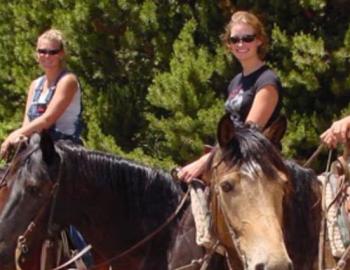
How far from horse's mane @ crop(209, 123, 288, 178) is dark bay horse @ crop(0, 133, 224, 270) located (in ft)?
3.00

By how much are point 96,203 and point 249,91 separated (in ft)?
3.51

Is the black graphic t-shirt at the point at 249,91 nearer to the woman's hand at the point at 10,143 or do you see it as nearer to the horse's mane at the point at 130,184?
the horse's mane at the point at 130,184

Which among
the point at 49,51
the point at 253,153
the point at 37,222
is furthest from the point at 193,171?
the point at 49,51

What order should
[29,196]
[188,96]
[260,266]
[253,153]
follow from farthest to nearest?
[188,96], [29,196], [253,153], [260,266]

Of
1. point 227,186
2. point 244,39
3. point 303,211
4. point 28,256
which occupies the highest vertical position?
point 244,39

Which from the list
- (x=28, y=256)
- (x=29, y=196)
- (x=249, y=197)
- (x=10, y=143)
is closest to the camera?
(x=249, y=197)

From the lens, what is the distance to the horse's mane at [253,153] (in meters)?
4.88

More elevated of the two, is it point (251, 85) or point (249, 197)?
point (251, 85)

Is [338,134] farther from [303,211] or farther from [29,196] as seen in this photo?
[29,196]

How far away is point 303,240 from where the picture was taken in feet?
18.7

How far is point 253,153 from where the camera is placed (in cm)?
490

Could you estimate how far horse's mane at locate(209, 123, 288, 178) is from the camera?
192 inches

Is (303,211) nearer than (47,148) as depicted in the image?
Yes

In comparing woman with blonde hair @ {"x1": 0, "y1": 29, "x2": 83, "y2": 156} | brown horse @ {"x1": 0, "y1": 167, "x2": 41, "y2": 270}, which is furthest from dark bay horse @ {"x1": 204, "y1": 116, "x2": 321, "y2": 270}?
woman with blonde hair @ {"x1": 0, "y1": 29, "x2": 83, "y2": 156}
